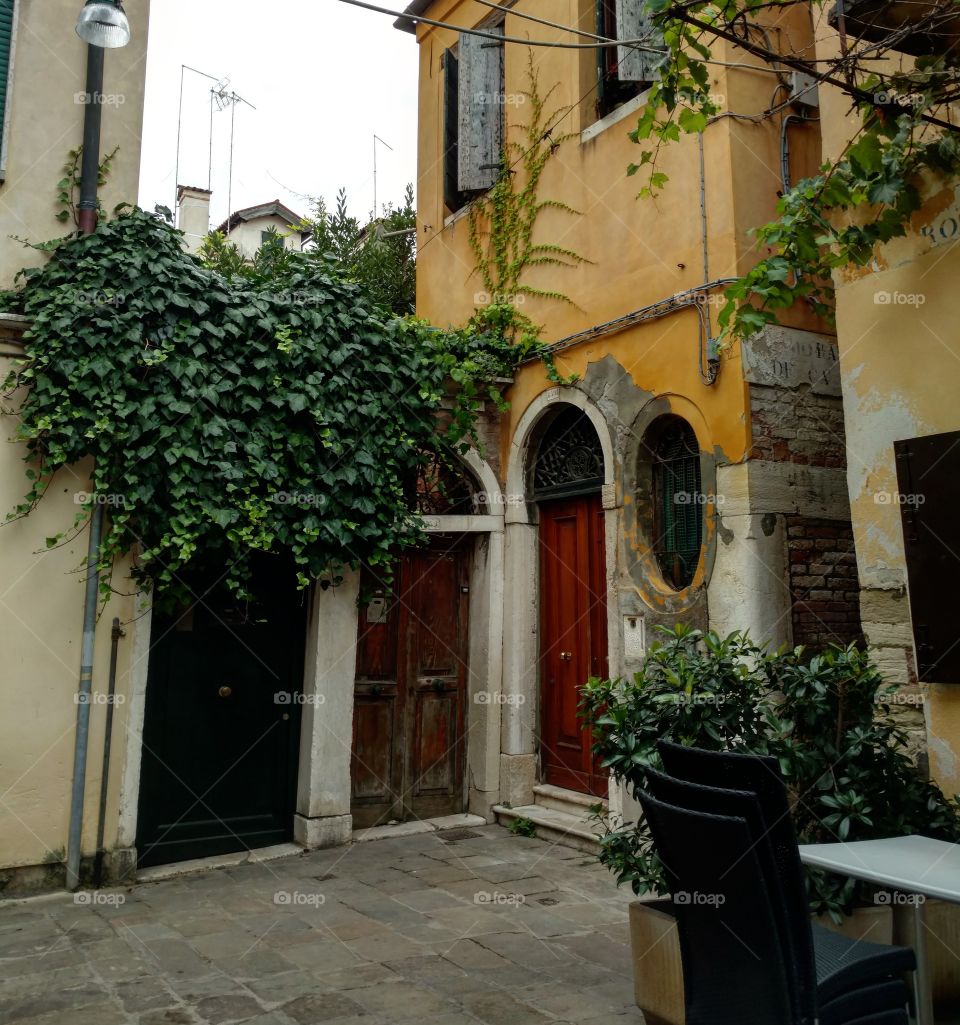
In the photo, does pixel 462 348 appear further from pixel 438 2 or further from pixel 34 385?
pixel 438 2

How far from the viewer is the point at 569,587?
24.3 ft

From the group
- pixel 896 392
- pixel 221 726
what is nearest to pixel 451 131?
pixel 896 392

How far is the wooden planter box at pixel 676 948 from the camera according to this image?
3.46 meters

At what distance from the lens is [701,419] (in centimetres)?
597

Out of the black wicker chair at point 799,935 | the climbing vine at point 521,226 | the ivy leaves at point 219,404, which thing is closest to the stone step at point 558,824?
the ivy leaves at point 219,404

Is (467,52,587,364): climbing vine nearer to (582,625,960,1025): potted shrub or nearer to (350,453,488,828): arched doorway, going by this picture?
(350,453,488,828): arched doorway

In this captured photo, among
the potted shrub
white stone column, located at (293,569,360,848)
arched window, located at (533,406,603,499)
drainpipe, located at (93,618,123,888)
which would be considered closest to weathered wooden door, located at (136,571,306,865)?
white stone column, located at (293,569,360,848)

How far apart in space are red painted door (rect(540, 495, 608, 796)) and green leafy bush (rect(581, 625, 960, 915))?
2.89 metres

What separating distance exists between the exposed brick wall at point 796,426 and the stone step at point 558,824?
2.93m

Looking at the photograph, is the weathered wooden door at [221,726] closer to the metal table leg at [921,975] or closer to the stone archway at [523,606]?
the stone archway at [523,606]

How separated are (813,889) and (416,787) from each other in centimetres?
438

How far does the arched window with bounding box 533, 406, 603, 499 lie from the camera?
721 cm

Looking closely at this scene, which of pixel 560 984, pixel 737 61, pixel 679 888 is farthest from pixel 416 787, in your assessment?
pixel 737 61

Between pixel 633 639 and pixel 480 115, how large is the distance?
5168 mm
